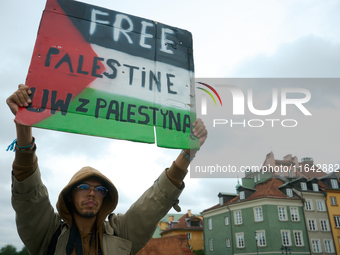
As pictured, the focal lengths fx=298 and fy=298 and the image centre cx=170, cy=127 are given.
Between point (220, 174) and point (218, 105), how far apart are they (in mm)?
761

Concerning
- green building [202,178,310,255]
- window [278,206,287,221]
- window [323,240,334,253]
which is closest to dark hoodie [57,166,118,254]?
green building [202,178,310,255]

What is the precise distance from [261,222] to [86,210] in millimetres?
33093

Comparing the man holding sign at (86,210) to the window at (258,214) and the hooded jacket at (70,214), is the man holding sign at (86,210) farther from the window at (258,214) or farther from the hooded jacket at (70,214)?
the window at (258,214)

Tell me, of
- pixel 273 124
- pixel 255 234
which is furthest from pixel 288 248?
pixel 273 124

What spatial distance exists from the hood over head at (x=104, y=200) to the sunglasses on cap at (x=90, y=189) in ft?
0.23

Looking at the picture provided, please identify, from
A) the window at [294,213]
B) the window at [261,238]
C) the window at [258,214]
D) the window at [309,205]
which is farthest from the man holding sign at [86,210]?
the window at [309,205]

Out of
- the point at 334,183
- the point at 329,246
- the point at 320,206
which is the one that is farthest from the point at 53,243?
the point at 334,183

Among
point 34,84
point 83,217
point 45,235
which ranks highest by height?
point 34,84

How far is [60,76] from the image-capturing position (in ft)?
7.71

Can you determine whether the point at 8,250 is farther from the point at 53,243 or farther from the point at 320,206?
the point at 53,243

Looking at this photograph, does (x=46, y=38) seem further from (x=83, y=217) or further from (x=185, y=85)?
(x=83, y=217)

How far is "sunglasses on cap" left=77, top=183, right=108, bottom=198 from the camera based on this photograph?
A: 9.23 feet

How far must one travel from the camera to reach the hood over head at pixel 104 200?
9.09 feet

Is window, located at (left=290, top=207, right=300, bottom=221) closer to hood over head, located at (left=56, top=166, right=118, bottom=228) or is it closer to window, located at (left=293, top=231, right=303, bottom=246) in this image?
window, located at (left=293, top=231, right=303, bottom=246)
